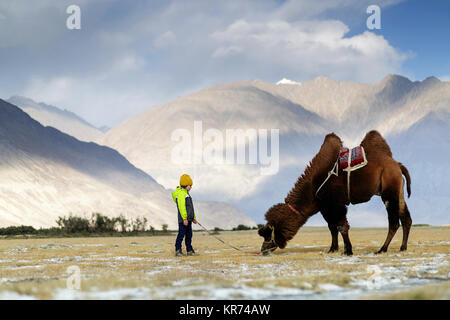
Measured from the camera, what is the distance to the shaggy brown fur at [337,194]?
436 inches

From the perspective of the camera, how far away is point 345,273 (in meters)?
6.98

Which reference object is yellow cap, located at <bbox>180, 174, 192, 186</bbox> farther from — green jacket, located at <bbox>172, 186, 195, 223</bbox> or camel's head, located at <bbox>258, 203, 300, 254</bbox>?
camel's head, located at <bbox>258, 203, 300, 254</bbox>

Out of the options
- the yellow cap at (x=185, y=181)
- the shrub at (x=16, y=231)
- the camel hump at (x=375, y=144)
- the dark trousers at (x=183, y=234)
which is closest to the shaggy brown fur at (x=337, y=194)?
the camel hump at (x=375, y=144)

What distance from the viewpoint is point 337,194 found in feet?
36.3

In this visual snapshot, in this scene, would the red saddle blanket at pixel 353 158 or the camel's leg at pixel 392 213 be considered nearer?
the red saddle blanket at pixel 353 158

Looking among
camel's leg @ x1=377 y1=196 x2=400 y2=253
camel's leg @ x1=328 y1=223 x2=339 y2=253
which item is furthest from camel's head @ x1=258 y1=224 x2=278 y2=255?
camel's leg @ x1=377 y1=196 x2=400 y2=253

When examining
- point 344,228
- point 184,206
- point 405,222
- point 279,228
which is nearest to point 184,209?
point 184,206

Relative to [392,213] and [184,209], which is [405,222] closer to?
[392,213]

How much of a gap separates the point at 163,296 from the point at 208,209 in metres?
100

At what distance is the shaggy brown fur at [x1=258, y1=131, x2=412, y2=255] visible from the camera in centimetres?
Answer: 1106

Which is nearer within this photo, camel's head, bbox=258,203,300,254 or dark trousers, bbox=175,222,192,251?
camel's head, bbox=258,203,300,254

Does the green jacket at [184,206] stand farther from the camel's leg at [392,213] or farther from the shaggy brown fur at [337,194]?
the camel's leg at [392,213]
